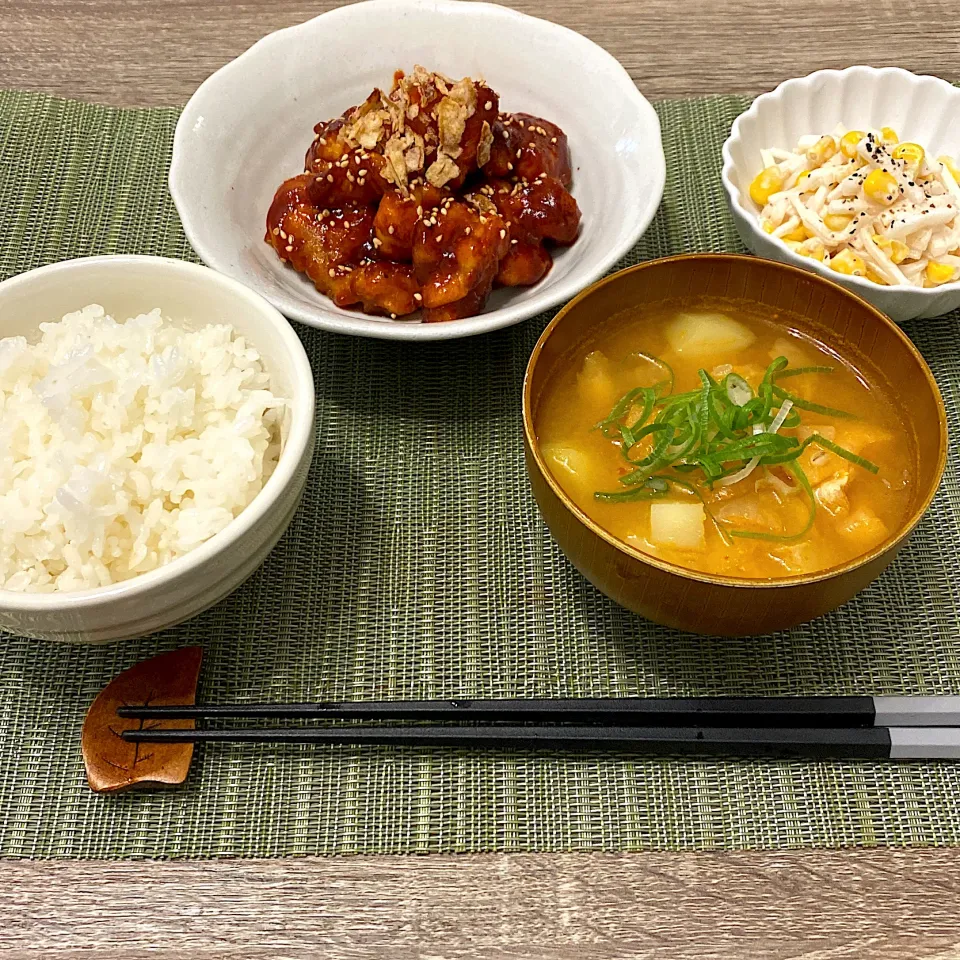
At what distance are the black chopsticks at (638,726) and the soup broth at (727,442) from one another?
0.93 ft

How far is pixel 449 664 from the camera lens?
1861mm

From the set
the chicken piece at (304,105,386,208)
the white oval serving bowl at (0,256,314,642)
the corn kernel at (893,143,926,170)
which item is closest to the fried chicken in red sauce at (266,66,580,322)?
the chicken piece at (304,105,386,208)

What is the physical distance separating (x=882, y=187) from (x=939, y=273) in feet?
0.87

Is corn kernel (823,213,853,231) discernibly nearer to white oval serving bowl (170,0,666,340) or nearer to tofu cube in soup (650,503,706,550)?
white oval serving bowl (170,0,666,340)

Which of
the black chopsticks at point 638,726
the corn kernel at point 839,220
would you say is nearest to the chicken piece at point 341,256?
the black chopsticks at point 638,726

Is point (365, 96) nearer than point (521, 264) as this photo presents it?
No

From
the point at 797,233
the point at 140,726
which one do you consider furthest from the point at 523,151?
the point at 140,726

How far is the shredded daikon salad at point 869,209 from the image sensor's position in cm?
229

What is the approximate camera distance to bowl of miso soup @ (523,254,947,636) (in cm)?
160

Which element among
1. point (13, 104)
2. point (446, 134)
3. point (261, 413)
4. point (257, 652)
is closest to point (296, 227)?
point (446, 134)

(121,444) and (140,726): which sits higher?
(121,444)

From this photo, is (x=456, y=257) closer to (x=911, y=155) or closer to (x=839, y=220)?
(x=839, y=220)

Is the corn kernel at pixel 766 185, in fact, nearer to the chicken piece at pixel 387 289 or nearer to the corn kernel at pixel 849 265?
the corn kernel at pixel 849 265

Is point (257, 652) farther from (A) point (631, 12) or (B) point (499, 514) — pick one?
(A) point (631, 12)
